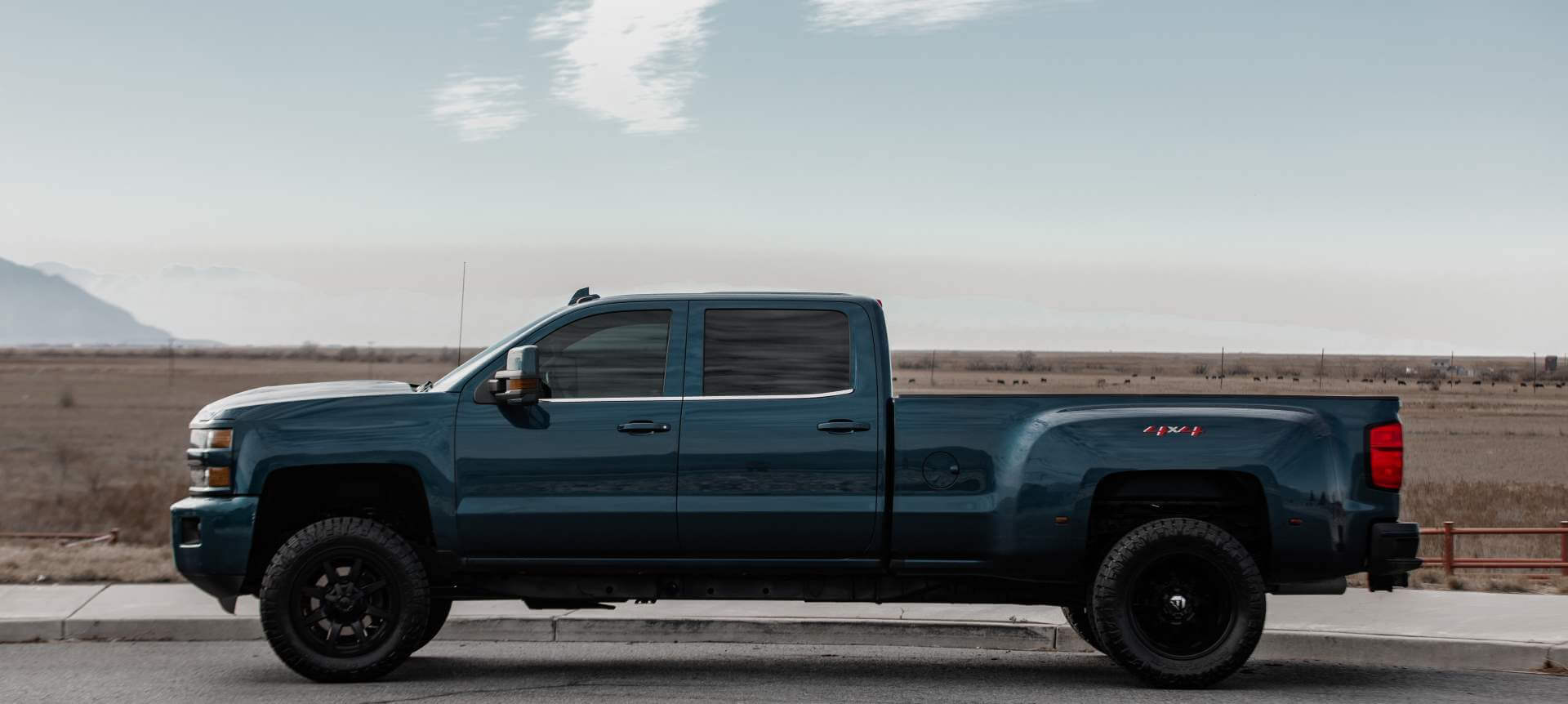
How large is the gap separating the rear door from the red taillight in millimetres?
2638

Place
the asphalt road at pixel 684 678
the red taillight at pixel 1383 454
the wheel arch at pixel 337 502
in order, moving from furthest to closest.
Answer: the wheel arch at pixel 337 502 < the red taillight at pixel 1383 454 < the asphalt road at pixel 684 678

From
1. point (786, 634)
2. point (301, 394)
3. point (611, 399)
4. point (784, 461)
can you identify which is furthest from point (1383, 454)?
point (301, 394)

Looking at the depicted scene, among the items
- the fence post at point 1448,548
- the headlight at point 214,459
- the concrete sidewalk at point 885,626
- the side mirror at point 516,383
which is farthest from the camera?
the fence post at point 1448,548

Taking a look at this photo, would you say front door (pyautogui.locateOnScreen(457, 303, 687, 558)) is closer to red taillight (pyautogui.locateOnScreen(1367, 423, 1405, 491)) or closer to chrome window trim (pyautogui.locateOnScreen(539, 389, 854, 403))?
chrome window trim (pyautogui.locateOnScreen(539, 389, 854, 403))

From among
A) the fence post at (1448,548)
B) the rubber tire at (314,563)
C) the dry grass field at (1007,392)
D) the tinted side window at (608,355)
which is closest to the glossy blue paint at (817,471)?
the tinted side window at (608,355)

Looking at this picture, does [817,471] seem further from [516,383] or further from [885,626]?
[885,626]

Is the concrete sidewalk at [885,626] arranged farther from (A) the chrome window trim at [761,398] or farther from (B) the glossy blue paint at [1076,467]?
(A) the chrome window trim at [761,398]

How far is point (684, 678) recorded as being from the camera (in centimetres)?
841

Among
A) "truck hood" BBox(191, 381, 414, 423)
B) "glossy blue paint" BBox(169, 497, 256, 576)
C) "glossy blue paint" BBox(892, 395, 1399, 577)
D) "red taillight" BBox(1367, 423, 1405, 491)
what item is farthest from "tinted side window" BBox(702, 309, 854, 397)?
"red taillight" BBox(1367, 423, 1405, 491)

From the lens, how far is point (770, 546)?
798cm

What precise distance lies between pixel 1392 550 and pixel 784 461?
10.6 ft

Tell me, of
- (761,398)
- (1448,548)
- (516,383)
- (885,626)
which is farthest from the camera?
(1448,548)

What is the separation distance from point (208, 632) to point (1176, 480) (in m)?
6.41

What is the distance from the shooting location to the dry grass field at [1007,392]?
42.3 metres
